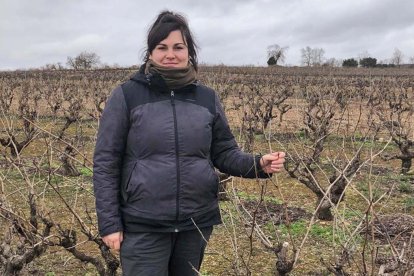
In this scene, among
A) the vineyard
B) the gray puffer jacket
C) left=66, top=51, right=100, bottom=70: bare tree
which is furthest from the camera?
left=66, top=51, right=100, bottom=70: bare tree

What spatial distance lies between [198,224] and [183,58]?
0.81 meters

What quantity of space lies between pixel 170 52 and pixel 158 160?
1.71 feet

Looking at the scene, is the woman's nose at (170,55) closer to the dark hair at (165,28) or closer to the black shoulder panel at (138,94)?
the dark hair at (165,28)

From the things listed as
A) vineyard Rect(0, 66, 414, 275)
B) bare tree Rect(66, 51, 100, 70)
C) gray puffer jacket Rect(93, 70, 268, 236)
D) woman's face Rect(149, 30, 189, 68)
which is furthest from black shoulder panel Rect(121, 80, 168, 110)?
bare tree Rect(66, 51, 100, 70)

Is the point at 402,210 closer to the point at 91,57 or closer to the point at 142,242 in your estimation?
the point at 142,242

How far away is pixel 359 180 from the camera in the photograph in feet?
29.2

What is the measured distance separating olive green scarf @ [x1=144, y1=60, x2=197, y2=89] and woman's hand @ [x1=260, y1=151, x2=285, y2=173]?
537 millimetres

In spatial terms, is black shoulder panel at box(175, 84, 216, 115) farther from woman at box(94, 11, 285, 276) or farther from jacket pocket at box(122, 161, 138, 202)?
jacket pocket at box(122, 161, 138, 202)

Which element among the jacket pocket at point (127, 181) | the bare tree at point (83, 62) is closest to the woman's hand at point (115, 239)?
the jacket pocket at point (127, 181)

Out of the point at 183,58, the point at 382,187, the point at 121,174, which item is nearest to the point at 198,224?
the point at 121,174

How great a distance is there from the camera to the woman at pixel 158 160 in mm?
2279

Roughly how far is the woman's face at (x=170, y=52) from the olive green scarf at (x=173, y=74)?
27 millimetres

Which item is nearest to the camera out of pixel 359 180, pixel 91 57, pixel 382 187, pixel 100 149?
pixel 100 149

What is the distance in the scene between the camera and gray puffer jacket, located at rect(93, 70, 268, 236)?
2.28m
